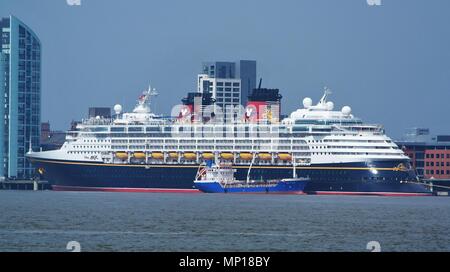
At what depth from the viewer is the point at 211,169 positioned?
82.0 metres

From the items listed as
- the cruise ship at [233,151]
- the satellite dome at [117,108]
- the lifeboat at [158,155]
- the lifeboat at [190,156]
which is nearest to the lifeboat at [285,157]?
the cruise ship at [233,151]

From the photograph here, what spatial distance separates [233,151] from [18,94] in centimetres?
3069

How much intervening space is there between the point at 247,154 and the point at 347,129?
744cm

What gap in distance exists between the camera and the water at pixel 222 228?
2962cm

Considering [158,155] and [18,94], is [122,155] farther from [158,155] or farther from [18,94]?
[18,94]

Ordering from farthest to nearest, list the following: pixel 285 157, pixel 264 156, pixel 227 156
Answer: pixel 227 156 → pixel 264 156 → pixel 285 157

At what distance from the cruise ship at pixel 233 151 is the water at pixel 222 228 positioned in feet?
70.7

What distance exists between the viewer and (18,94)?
109 m

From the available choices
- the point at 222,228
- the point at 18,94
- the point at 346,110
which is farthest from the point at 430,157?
the point at 222,228
